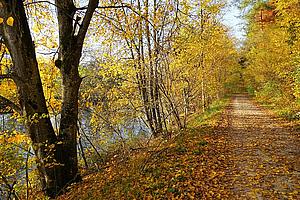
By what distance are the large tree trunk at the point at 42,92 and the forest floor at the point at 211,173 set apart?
0.70m

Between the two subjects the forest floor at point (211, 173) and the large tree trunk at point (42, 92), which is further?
the large tree trunk at point (42, 92)

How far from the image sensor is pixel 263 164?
636 centimetres

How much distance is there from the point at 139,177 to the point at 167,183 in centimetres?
90

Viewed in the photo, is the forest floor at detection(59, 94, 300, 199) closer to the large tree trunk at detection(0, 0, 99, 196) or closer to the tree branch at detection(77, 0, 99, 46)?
the large tree trunk at detection(0, 0, 99, 196)

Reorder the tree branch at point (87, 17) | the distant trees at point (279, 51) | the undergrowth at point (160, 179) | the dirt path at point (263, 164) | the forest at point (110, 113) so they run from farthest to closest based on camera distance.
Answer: the distant trees at point (279, 51) → the tree branch at point (87, 17) → the forest at point (110, 113) → the undergrowth at point (160, 179) → the dirt path at point (263, 164)

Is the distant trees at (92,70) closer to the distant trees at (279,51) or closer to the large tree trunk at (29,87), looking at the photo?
the large tree trunk at (29,87)

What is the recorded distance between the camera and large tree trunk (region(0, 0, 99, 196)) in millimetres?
5941

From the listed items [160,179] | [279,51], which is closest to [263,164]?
[160,179]

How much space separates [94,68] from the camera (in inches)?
467

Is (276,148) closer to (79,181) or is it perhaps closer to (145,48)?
(79,181)

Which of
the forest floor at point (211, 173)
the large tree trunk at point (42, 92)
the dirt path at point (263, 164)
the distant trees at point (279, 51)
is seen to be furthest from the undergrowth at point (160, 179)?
the distant trees at point (279, 51)

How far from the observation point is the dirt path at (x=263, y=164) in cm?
493

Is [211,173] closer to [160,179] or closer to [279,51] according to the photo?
[160,179]

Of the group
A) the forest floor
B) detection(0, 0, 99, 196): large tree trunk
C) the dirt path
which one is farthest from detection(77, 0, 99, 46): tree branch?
the dirt path
